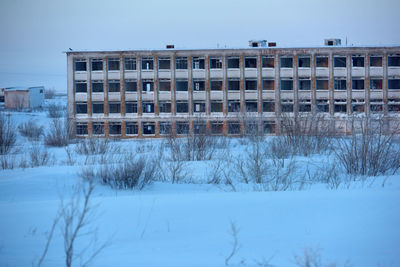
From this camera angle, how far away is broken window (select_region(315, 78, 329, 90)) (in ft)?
160

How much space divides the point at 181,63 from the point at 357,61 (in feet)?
65.7

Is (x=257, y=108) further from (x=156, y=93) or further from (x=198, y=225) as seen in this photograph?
(x=198, y=225)

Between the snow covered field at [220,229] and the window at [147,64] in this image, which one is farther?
the window at [147,64]

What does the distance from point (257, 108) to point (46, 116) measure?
34590mm

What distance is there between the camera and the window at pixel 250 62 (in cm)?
4844

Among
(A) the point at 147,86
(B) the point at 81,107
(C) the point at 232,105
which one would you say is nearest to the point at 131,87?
(A) the point at 147,86

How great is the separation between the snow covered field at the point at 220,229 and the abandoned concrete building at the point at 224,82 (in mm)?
38523

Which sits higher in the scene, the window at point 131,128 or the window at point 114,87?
the window at point 114,87

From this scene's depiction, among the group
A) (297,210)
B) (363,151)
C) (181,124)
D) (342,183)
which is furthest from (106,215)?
(181,124)

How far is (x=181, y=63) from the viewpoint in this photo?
48.6 meters

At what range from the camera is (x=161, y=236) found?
676 centimetres

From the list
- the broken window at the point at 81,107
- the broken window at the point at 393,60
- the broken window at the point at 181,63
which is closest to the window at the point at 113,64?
the broken window at the point at 81,107

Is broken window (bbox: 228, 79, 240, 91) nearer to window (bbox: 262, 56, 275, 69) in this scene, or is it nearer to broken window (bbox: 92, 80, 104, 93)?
window (bbox: 262, 56, 275, 69)

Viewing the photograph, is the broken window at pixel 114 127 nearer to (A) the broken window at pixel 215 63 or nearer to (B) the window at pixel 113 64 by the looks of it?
(B) the window at pixel 113 64
